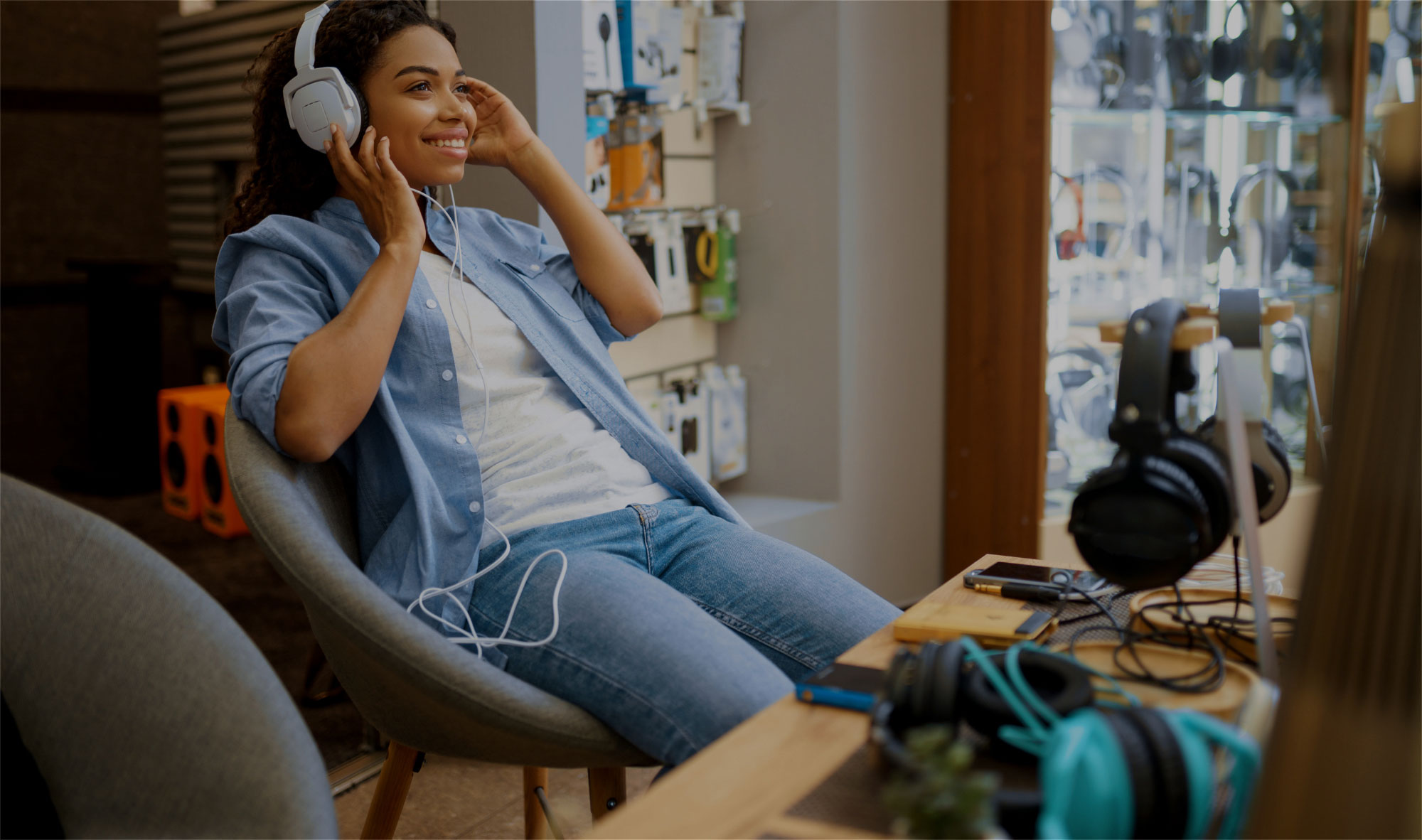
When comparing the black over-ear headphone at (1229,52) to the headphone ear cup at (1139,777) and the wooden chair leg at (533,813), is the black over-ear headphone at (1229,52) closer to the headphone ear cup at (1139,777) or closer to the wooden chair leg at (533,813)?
the wooden chair leg at (533,813)

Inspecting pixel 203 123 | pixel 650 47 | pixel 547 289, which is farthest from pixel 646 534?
pixel 203 123

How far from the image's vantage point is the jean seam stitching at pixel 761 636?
143 cm

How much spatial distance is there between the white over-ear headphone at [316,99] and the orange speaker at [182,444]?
216 cm

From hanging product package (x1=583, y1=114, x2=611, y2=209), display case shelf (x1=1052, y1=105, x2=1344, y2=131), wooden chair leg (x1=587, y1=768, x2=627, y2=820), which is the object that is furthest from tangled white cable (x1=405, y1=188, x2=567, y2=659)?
display case shelf (x1=1052, y1=105, x2=1344, y2=131)

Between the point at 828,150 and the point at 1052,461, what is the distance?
3.64ft

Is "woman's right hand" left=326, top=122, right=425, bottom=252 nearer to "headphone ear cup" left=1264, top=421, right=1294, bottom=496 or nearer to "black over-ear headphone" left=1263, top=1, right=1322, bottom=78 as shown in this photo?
"headphone ear cup" left=1264, top=421, right=1294, bottom=496

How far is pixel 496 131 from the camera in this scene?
71.8 inches

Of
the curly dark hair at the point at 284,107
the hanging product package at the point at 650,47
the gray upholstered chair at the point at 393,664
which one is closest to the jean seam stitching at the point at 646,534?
the gray upholstered chair at the point at 393,664

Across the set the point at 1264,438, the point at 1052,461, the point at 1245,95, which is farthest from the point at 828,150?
the point at 1264,438

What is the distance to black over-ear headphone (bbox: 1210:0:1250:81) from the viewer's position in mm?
3459

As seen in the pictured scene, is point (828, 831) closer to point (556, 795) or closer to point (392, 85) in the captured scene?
point (392, 85)

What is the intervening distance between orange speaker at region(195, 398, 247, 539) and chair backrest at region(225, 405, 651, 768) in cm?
219

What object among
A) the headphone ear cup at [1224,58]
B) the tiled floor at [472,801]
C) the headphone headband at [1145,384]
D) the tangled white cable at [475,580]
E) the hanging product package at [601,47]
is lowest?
the tiled floor at [472,801]

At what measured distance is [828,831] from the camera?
30.0 inches
